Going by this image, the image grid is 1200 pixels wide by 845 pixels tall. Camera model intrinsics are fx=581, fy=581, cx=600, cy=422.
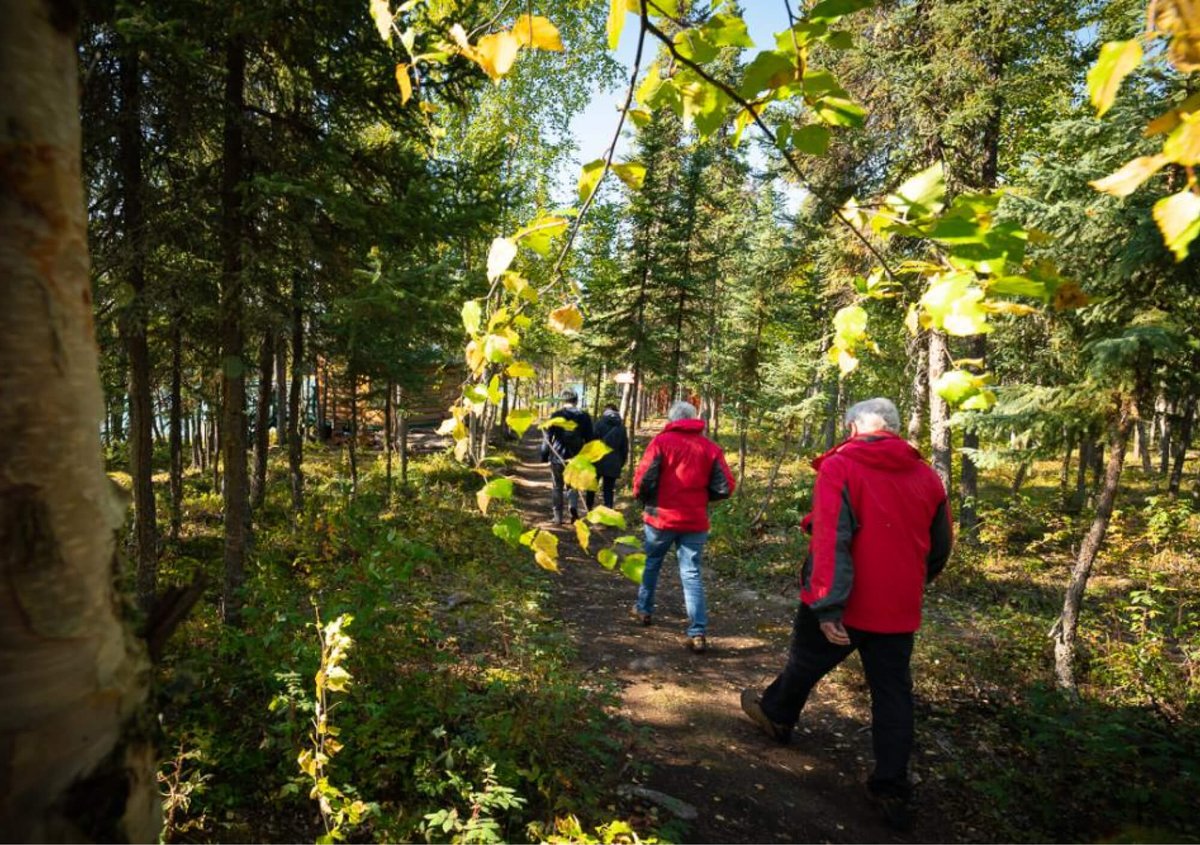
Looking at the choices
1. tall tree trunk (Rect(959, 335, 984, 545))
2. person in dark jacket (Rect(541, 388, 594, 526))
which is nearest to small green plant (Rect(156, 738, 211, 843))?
person in dark jacket (Rect(541, 388, 594, 526))

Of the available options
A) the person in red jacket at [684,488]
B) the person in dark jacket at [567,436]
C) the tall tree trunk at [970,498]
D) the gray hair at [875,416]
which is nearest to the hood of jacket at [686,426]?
the person in red jacket at [684,488]

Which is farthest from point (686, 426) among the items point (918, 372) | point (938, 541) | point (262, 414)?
point (918, 372)

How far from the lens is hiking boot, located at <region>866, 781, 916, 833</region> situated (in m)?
3.34

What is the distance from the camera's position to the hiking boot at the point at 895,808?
334 centimetres

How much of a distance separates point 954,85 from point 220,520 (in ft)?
49.7

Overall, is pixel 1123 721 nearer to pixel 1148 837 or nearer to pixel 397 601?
pixel 1148 837

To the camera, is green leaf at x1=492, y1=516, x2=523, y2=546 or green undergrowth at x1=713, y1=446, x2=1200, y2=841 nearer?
green leaf at x1=492, y1=516, x2=523, y2=546

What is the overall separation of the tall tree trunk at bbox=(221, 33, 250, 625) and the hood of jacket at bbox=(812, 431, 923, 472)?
5.46 meters

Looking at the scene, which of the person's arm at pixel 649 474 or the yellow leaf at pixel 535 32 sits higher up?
the yellow leaf at pixel 535 32

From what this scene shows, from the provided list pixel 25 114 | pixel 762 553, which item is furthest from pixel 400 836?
pixel 762 553

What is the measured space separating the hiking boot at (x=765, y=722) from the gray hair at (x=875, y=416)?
7.12ft

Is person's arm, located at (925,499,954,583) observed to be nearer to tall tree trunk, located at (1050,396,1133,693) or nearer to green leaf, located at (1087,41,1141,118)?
tall tree trunk, located at (1050,396,1133,693)

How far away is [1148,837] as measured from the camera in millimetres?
2791

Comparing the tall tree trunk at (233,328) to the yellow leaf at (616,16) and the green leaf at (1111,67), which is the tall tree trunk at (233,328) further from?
the green leaf at (1111,67)
